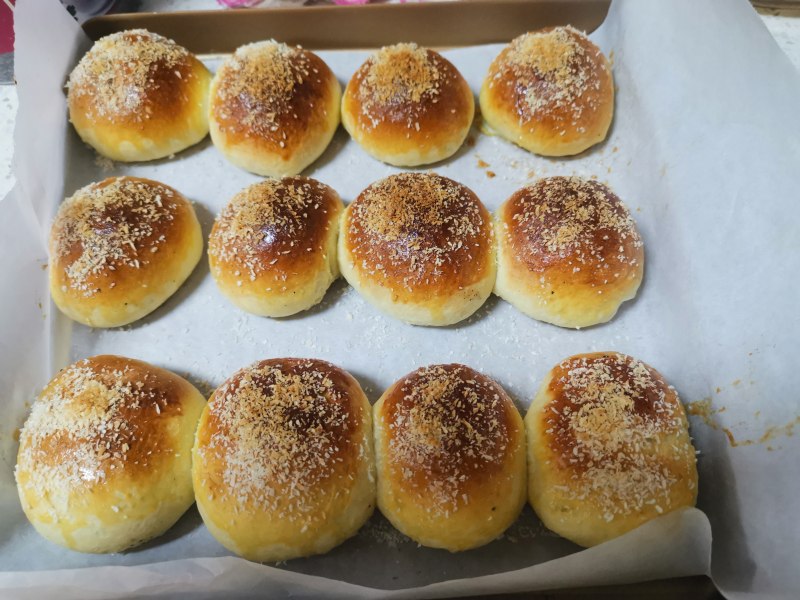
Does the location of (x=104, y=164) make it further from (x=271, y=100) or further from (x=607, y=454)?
(x=607, y=454)

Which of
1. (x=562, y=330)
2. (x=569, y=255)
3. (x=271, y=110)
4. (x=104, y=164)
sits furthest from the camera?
(x=104, y=164)

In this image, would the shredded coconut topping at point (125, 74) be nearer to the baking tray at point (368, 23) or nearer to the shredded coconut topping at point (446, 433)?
the baking tray at point (368, 23)

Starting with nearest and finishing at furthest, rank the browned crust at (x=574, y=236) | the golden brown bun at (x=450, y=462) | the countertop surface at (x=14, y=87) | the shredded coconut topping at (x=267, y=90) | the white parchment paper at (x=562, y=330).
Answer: the white parchment paper at (x=562, y=330) < the golden brown bun at (x=450, y=462) < the browned crust at (x=574, y=236) < the shredded coconut topping at (x=267, y=90) < the countertop surface at (x=14, y=87)

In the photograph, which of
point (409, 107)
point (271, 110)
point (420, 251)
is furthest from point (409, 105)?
point (420, 251)

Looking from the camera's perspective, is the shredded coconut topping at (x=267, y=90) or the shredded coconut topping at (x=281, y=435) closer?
the shredded coconut topping at (x=281, y=435)

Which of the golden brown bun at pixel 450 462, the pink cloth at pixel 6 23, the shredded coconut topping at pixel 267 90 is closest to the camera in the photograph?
the golden brown bun at pixel 450 462

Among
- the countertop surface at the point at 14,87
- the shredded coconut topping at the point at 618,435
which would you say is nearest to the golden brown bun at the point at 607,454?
the shredded coconut topping at the point at 618,435

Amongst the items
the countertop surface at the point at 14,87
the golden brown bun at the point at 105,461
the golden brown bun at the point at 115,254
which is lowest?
the golden brown bun at the point at 105,461
